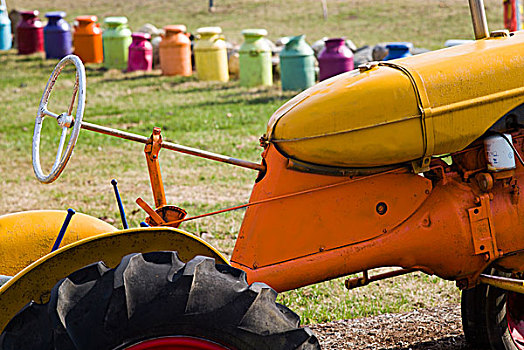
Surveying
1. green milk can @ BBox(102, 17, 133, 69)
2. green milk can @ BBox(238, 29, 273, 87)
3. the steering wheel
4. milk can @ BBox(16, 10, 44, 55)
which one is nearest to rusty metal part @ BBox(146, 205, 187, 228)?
the steering wheel

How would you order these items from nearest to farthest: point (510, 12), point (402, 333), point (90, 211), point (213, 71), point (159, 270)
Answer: point (159, 270) < point (402, 333) < point (90, 211) < point (510, 12) < point (213, 71)

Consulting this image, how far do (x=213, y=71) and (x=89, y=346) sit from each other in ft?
34.9

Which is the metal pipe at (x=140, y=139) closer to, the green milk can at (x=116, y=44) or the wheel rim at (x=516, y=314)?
the wheel rim at (x=516, y=314)

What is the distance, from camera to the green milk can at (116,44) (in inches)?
531

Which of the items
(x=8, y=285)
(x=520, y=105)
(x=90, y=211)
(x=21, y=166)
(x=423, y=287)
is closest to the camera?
(x=8, y=285)

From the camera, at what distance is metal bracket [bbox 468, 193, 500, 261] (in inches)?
99.2

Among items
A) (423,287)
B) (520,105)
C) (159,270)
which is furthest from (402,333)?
(159,270)

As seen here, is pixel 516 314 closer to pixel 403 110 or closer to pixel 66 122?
pixel 403 110

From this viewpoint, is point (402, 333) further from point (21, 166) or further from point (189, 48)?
point (189, 48)

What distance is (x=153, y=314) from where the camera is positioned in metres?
1.83

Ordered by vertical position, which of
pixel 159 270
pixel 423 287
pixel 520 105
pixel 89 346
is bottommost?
pixel 423 287

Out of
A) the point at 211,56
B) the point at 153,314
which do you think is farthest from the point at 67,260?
the point at 211,56

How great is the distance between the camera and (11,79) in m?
12.7

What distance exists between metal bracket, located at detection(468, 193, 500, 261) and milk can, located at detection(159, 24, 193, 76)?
10440 mm
